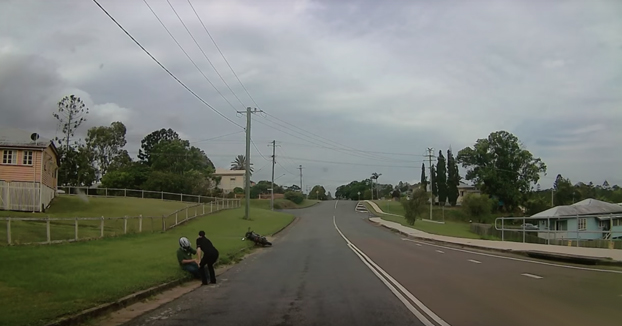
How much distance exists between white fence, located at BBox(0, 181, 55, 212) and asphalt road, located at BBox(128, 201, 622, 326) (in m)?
22.6

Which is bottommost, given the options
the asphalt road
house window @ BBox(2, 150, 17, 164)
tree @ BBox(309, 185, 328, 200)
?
the asphalt road

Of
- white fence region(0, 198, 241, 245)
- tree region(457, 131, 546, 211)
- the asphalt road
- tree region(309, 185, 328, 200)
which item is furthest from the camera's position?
tree region(309, 185, 328, 200)

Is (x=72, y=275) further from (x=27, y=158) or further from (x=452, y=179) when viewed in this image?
(x=452, y=179)

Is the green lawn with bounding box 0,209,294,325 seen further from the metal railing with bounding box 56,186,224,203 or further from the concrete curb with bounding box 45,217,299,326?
the metal railing with bounding box 56,186,224,203

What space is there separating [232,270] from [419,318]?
35.7 feet

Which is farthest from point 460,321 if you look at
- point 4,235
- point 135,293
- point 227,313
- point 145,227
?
point 145,227

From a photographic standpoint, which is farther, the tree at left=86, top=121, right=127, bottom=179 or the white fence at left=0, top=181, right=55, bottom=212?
the tree at left=86, top=121, right=127, bottom=179

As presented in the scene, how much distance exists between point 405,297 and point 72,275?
7.90m

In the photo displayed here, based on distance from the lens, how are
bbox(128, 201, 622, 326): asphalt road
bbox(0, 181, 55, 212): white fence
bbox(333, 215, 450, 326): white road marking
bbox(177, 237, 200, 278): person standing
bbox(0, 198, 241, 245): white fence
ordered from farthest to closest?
→ 1. bbox(0, 181, 55, 212): white fence
2. bbox(0, 198, 241, 245): white fence
3. bbox(177, 237, 200, 278): person standing
4. bbox(128, 201, 622, 326): asphalt road
5. bbox(333, 215, 450, 326): white road marking

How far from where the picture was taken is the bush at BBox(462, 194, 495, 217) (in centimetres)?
6988

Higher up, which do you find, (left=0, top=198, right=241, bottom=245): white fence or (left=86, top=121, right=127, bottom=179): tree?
(left=86, top=121, right=127, bottom=179): tree

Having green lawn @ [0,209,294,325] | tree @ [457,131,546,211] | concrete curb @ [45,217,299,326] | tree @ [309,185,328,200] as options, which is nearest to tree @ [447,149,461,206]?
tree @ [457,131,546,211]

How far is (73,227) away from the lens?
27.1 m

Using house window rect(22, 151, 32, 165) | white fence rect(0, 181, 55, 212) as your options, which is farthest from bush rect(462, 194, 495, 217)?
house window rect(22, 151, 32, 165)
